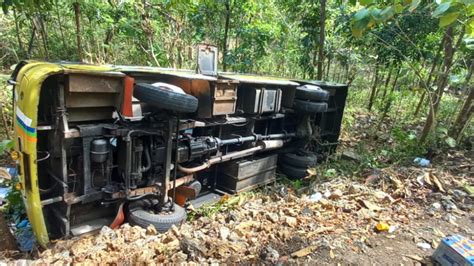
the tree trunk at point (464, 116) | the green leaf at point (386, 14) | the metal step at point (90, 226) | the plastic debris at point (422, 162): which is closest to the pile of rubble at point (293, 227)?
the metal step at point (90, 226)

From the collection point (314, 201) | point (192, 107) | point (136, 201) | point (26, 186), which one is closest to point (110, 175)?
point (136, 201)

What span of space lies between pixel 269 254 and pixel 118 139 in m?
1.80

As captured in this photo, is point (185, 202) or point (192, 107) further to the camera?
point (185, 202)

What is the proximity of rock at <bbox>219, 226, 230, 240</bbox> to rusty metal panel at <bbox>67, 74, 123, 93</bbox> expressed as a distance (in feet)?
5.41

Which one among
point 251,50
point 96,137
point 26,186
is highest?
point 251,50

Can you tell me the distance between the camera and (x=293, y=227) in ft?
9.78

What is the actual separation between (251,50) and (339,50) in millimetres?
2379

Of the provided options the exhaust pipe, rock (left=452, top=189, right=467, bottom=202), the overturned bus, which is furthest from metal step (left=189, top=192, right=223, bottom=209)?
rock (left=452, top=189, right=467, bottom=202)

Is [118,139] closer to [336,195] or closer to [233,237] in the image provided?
[233,237]

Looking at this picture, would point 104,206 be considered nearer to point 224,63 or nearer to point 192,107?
point 192,107

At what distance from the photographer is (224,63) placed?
321 inches

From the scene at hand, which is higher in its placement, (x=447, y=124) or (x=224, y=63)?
(x=224, y=63)

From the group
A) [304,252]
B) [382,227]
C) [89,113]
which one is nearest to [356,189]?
[382,227]

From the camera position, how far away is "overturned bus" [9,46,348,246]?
8.82ft
